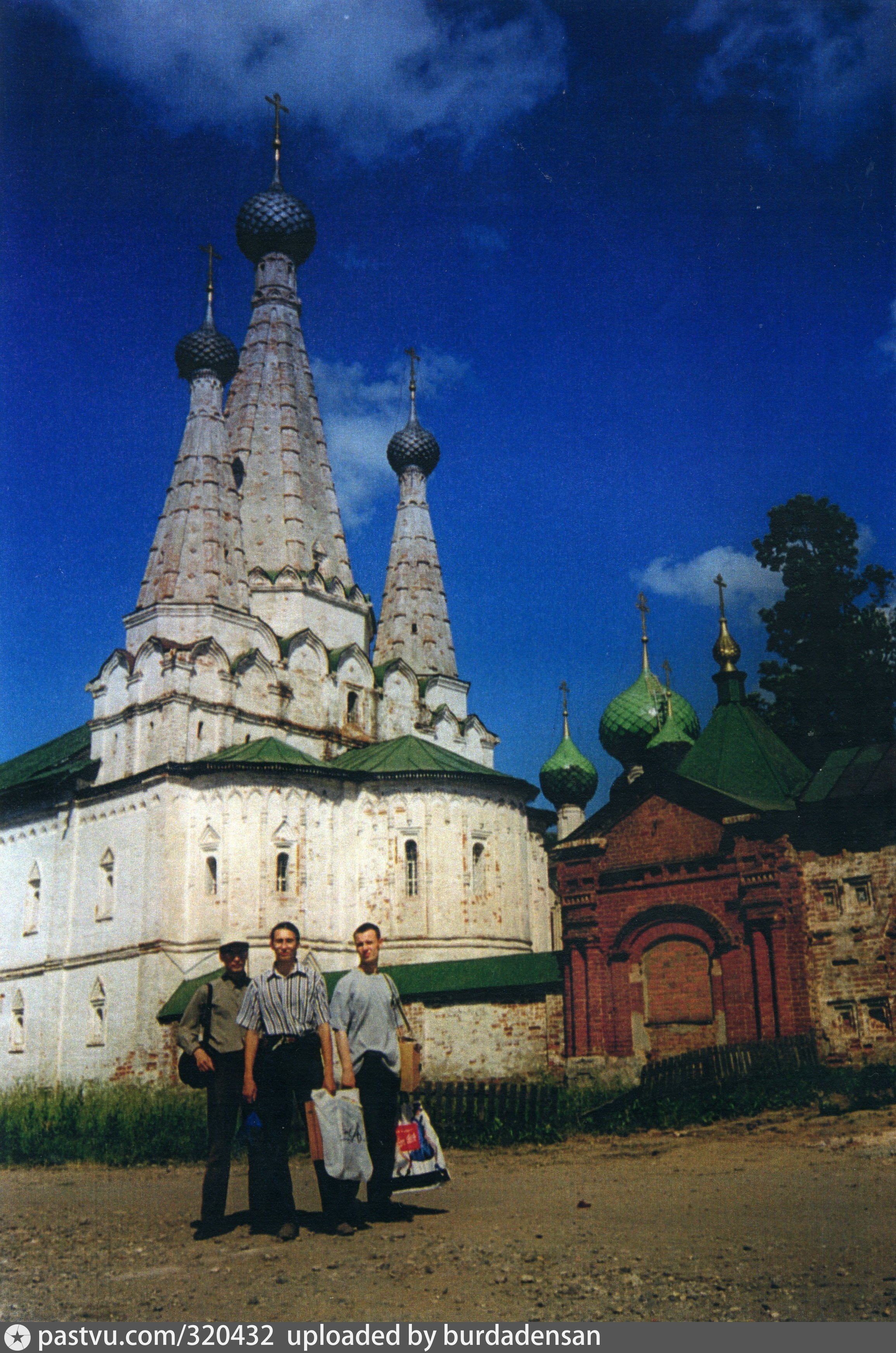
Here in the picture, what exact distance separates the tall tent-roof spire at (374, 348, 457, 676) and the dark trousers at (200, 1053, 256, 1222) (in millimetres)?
25950

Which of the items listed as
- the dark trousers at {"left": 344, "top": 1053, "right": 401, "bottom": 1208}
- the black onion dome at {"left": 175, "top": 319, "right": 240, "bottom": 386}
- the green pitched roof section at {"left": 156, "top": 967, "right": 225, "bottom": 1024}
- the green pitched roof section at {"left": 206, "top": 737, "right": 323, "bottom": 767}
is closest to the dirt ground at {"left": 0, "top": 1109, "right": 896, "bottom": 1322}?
the dark trousers at {"left": 344, "top": 1053, "right": 401, "bottom": 1208}

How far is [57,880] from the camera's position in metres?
27.1

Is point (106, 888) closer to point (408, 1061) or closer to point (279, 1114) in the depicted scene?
point (279, 1114)

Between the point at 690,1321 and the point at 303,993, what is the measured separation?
262 cm

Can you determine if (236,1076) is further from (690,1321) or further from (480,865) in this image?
(480,865)

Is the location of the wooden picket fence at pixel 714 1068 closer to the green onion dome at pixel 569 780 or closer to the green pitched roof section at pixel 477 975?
the green pitched roof section at pixel 477 975

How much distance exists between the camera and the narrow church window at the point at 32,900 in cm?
2791

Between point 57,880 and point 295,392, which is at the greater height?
point 295,392

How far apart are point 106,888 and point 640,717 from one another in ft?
44.5

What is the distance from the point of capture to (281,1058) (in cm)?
655

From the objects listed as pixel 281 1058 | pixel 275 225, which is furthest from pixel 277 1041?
pixel 275 225

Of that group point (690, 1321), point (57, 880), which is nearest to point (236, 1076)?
point (690, 1321)

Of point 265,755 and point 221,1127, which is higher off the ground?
point 265,755

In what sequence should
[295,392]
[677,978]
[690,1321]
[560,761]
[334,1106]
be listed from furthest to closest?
[560,761] → [295,392] → [677,978] → [334,1106] → [690,1321]
